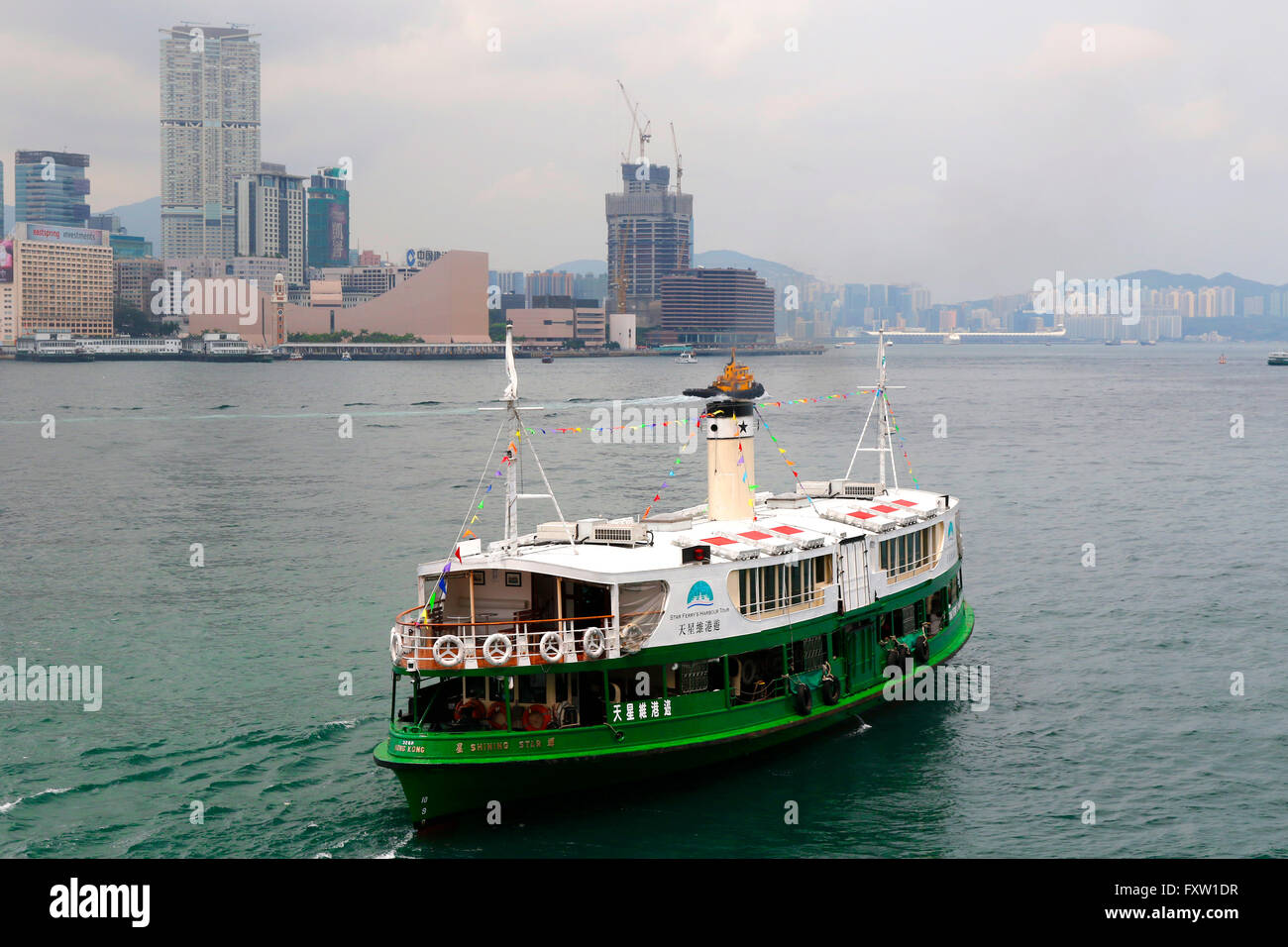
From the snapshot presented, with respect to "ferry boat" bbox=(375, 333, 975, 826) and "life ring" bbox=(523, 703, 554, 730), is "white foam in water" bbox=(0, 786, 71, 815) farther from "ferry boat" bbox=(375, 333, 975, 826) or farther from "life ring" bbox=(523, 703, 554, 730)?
"life ring" bbox=(523, 703, 554, 730)

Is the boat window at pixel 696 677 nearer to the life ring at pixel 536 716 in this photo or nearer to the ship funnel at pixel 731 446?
the life ring at pixel 536 716

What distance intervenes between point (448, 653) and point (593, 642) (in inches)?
96.4

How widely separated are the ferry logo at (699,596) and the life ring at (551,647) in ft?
8.59

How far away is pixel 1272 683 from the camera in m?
30.1

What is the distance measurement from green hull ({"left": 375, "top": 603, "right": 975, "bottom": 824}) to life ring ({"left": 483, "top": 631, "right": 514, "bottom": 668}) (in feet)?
4.18

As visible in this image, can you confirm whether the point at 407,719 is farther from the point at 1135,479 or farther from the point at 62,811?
the point at 1135,479

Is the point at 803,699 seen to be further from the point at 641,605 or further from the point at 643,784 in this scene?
the point at 641,605

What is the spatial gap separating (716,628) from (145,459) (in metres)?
59.6

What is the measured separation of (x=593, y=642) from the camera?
71.5ft

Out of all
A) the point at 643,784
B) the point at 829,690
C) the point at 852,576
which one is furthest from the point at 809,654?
the point at 643,784

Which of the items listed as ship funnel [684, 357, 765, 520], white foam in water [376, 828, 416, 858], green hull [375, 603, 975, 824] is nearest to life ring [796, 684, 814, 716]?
green hull [375, 603, 975, 824]

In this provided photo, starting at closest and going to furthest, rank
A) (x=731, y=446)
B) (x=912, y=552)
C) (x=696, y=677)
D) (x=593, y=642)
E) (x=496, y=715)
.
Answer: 1. (x=593, y=642)
2. (x=496, y=715)
3. (x=696, y=677)
4. (x=731, y=446)
5. (x=912, y=552)

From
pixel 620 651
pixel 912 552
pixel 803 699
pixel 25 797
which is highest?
pixel 912 552
